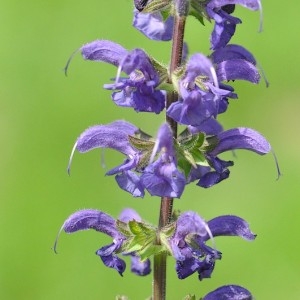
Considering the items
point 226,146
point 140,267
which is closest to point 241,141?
point 226,146

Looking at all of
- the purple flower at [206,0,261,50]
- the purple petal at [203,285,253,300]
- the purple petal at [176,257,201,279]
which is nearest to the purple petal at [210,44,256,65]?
the purple flower at [206,0,261,50]

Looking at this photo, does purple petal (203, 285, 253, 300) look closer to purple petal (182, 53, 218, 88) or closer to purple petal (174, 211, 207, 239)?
purple petal (174, 211, 207, 239)

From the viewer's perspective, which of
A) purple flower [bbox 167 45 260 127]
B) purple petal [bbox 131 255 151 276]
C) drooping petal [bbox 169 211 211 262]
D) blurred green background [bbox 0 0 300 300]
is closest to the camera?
purple flower [bbox 167 45 260 127]

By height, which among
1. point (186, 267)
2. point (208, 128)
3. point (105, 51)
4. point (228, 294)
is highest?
point (105, 51)

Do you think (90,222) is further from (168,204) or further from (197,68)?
(197,68)

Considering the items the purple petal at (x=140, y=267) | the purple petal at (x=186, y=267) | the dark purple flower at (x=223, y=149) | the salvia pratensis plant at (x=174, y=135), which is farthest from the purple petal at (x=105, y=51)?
the purple petal at (x=140, y=267)

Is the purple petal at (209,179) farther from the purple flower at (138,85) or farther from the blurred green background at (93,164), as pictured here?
the blurred green background at (93,164)
